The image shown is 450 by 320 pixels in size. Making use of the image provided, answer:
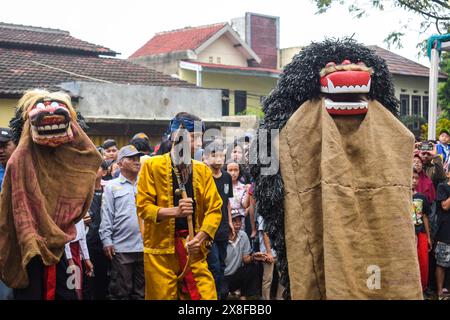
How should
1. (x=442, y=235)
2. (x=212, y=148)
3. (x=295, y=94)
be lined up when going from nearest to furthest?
1. (x=295, y=94)
2. (x=212, y=148)
3. (x=442, y=235)

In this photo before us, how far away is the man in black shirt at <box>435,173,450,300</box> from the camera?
9.62 meters

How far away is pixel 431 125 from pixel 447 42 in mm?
1384

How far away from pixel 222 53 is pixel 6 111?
18994 millimetres

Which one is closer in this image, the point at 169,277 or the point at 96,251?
the point at 169,277

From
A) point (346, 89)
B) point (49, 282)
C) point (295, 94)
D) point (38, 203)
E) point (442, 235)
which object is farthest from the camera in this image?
point (442, 235)

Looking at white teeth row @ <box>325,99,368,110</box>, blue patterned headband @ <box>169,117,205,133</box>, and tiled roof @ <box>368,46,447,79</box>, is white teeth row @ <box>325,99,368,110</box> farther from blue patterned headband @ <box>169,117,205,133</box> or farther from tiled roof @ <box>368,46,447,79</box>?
tiled roof @ <box>368,46,447,79</box>

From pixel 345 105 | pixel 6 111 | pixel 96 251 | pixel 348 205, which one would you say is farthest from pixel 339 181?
pixel 6 111

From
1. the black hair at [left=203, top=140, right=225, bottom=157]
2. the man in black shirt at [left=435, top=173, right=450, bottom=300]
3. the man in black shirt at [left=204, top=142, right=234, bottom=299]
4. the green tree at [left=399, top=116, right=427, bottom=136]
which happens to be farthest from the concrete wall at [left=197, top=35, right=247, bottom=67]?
the man in black shirt at [left=204, top=142, right=234, bottom=299]

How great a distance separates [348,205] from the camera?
16.5 feet

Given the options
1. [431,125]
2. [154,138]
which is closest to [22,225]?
[431,125]

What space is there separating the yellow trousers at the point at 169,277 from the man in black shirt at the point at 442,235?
15.2ft

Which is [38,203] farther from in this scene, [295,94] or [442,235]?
[442,235]

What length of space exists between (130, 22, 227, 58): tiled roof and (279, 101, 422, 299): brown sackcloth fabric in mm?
31255

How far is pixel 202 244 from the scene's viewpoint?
5.90 metres
